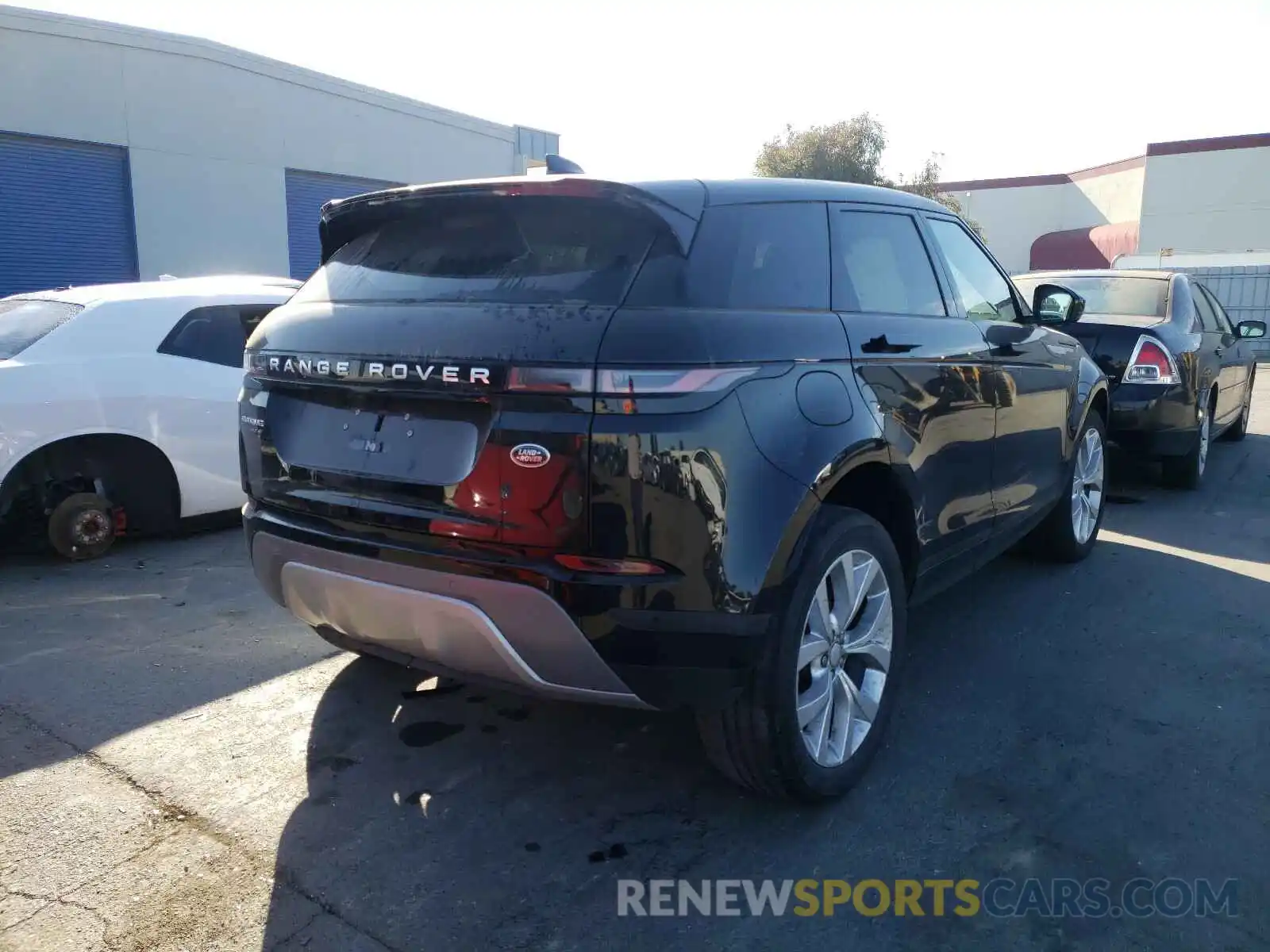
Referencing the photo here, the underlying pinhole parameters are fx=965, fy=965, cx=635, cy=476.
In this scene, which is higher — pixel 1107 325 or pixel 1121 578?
pixel 1107 325

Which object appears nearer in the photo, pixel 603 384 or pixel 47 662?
pixel 603 384

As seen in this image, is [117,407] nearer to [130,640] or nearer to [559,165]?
[130,640]

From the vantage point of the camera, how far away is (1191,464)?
7234 millimetres

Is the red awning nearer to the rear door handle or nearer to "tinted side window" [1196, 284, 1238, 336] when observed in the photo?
"tinted side window" [1196, 284, 1238, 336]

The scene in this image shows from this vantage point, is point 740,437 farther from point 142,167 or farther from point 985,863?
point 142,167

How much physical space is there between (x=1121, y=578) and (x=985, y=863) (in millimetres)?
3081

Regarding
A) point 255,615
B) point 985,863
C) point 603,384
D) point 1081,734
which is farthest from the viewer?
point 255,615

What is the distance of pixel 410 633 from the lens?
2.61m

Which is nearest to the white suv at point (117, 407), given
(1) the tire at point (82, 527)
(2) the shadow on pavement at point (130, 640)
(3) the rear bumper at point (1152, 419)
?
(1) the tire at point (82, 527)

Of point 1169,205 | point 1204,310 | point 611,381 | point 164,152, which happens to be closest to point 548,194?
point 611,381

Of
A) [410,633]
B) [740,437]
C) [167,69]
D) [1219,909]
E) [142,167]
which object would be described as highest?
[167,69]

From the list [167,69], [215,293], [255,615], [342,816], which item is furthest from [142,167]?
[342,816]

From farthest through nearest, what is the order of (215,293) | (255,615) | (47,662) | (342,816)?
(215,293) → (255,615) → (47,662) → (342,816)

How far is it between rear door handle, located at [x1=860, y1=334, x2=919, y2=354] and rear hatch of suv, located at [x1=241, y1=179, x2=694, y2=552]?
29.2 inches
